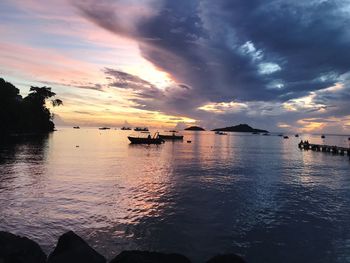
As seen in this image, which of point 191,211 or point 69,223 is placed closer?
point 69,223

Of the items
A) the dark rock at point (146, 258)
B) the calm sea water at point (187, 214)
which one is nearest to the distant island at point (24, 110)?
the calm sea water at point (187, 214)

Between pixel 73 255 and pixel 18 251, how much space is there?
2118 millimetres

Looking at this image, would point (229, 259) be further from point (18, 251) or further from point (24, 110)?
point (24, 110)

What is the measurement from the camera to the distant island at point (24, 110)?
359 feet

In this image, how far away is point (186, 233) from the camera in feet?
68.5

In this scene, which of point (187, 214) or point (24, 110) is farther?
point (24, 110)

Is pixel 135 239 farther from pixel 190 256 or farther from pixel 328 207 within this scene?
pixel 328 207

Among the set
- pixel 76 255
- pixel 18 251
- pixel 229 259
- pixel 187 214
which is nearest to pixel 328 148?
pixel 187 214

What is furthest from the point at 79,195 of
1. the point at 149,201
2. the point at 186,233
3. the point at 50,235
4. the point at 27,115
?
the point at 27,115

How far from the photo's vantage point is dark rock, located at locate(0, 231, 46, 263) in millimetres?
12656

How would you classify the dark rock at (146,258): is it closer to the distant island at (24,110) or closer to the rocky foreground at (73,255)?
the rocky foreground at (73,255)

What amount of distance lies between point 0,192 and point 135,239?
1811 centimetres

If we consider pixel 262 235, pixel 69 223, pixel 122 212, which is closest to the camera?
pixel 262 235

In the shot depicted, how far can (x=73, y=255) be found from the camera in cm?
1284
